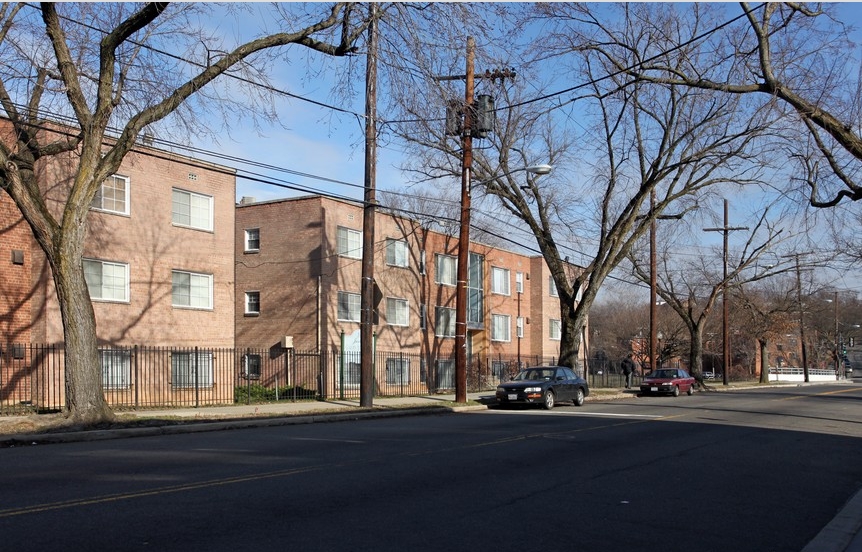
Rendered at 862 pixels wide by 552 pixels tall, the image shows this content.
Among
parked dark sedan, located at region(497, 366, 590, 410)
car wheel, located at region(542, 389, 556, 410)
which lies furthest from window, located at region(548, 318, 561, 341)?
car wheel, located at region(542, 389, 556, 410)

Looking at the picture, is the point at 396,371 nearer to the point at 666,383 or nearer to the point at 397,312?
the point at 397,312

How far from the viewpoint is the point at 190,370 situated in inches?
1038

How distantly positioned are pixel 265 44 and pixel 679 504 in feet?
38.9

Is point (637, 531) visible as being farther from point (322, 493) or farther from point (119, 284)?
point (119, 284)

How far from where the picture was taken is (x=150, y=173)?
25.4m

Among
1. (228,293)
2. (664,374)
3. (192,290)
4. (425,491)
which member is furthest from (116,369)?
(664,374)

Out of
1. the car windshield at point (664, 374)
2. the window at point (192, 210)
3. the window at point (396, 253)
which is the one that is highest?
the window at point (192, 210)

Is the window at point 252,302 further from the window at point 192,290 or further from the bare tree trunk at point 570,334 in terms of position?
the bare tree trunk at point 570,334

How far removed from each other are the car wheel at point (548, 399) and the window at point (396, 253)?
1276cm

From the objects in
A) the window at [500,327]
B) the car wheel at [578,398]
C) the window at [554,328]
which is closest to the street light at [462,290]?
the car wheel at [578,398]

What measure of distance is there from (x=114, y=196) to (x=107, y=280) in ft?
8.38

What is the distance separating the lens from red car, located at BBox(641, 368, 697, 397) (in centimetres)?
3719

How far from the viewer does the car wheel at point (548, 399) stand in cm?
2562

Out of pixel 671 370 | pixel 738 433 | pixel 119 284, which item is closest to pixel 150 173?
pixel 119 284
